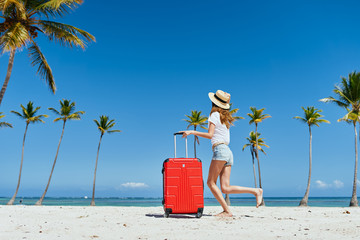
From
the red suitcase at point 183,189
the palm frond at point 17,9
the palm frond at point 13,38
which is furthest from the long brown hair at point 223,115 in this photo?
the palm frond at point 17,9

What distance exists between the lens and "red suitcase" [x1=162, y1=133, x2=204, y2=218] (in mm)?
5879

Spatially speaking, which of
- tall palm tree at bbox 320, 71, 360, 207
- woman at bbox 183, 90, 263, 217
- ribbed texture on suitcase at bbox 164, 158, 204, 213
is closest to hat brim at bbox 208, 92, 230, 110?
woman at bbox 183, 90, 263, 217

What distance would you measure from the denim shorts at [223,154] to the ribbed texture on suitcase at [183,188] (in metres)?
0.63

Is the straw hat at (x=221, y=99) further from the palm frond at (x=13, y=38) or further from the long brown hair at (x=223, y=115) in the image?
the palm frond at (x=13, y=38)

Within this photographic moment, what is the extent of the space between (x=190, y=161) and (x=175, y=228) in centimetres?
186

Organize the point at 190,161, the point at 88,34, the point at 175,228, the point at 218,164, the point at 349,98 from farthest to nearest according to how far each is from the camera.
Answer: the point at 349,98 < the point at 88,34 < the point at 190,161 < the point at 218,164 < the point at 175,228

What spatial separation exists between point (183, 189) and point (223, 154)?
1.13m

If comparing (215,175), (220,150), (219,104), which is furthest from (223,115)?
(215,175)

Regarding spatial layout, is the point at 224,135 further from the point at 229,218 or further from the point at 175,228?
the point at 175,228

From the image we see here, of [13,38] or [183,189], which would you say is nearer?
[183,189]

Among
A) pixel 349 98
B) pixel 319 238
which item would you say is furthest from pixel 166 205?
pixel 349 98

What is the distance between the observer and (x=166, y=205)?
19.2 feet

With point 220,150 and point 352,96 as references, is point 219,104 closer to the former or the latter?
point 220,150

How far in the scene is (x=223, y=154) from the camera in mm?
5512
